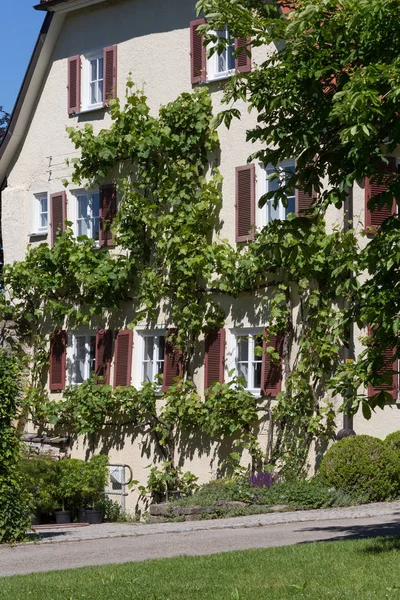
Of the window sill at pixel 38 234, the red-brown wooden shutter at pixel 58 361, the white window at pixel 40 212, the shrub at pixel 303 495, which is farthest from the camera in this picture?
the white window at pixel 40 212

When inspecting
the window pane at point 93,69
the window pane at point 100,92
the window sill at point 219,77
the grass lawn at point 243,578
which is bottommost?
the grass lawn at point 243,578

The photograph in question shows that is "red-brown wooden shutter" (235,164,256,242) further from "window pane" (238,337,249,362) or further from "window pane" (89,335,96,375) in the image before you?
"window pane" (89,335,96,375)

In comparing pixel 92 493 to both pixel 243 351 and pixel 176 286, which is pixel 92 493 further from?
pixel 176 286

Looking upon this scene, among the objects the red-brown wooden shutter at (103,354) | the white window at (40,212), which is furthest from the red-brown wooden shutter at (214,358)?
the white window at (40,212)

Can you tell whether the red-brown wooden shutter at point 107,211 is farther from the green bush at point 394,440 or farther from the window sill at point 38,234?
the green bush at point 394,440

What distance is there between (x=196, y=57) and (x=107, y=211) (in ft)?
11.5

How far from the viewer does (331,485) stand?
17.6 meters

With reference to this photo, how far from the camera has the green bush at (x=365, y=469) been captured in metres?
17.3

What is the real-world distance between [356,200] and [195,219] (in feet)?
10.3

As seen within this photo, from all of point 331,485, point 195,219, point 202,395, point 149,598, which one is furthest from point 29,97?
point 149,598

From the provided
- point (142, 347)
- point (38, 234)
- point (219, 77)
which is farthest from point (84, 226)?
point (219, 77)

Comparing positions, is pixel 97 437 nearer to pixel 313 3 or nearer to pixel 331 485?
pixel 331 485

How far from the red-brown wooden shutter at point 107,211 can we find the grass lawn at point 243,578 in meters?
11.9

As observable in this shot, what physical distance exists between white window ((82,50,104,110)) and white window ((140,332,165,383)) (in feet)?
16.5
